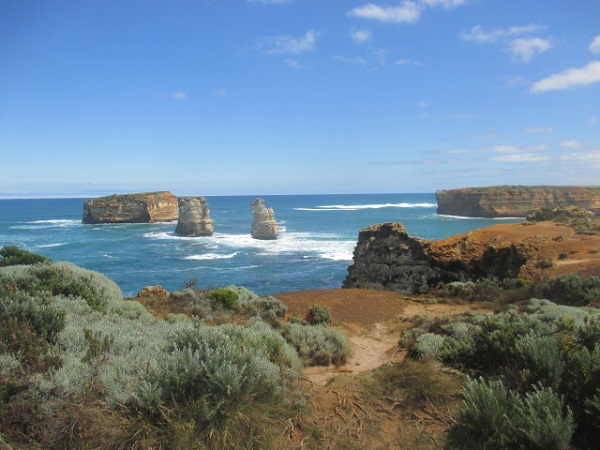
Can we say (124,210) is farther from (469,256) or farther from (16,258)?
(469,256)

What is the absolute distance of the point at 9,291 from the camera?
19.7 ft

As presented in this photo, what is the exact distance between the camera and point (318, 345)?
297 inches

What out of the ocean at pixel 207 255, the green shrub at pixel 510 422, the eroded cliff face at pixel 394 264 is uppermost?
the green shrub at pixel 510 422

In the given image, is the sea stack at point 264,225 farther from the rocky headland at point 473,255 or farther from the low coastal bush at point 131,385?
the low coastal bush at point 131,385

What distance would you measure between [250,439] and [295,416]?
91 cm

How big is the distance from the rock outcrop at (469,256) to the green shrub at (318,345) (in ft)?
36.9

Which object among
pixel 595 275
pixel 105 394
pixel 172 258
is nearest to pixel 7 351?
pixel 105 394

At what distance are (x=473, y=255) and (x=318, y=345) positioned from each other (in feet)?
46.7

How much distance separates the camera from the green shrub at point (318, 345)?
7223 millimetres

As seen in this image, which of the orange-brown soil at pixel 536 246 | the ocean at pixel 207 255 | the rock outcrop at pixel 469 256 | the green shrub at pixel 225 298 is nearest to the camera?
the green shrub at pixel 225 298

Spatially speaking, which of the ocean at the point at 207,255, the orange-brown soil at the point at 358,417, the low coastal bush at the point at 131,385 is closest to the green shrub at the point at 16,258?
the ocean at the point at 207,255

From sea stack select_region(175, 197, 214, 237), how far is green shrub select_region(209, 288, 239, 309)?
55.0 m

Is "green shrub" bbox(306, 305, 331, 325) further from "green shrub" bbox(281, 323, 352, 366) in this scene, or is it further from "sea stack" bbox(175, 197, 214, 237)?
"sea stack" bbox(175, 197, 214, 237)

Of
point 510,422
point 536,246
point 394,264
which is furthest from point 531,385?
point 394,264
